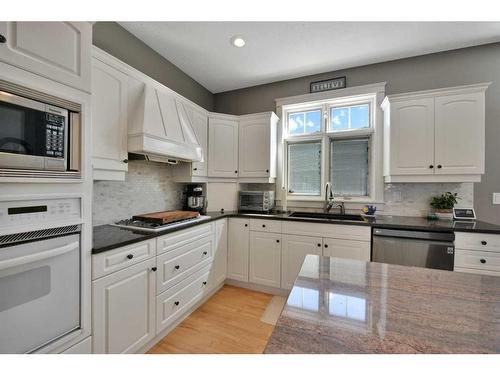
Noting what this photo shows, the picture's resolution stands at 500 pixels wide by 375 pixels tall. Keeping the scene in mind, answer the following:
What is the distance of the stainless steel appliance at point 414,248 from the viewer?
74.2 inches

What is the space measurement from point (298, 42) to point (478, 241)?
2.52 metres

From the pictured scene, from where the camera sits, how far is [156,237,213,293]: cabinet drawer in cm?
174

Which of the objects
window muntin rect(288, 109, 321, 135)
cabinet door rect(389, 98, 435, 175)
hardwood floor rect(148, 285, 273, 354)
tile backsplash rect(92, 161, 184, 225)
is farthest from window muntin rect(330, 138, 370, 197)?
tile backsplash rect(92, 161, 184, 225)

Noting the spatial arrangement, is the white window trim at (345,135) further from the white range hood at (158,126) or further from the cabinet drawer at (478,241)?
the white range hood at (158,126)

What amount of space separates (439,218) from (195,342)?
2741mm

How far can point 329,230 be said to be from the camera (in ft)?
7.45

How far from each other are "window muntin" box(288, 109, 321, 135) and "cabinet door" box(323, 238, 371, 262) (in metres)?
1.63

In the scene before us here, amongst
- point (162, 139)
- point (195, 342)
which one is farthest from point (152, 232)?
point (195, 342)

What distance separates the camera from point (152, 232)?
1659mm

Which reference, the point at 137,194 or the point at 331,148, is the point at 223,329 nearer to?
the point at 137,194

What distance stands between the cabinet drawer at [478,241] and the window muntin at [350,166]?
104cm

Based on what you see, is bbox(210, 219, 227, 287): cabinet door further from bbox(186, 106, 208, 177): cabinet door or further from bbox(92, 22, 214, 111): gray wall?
bbox(92, 22, 214, 111): gray wall
